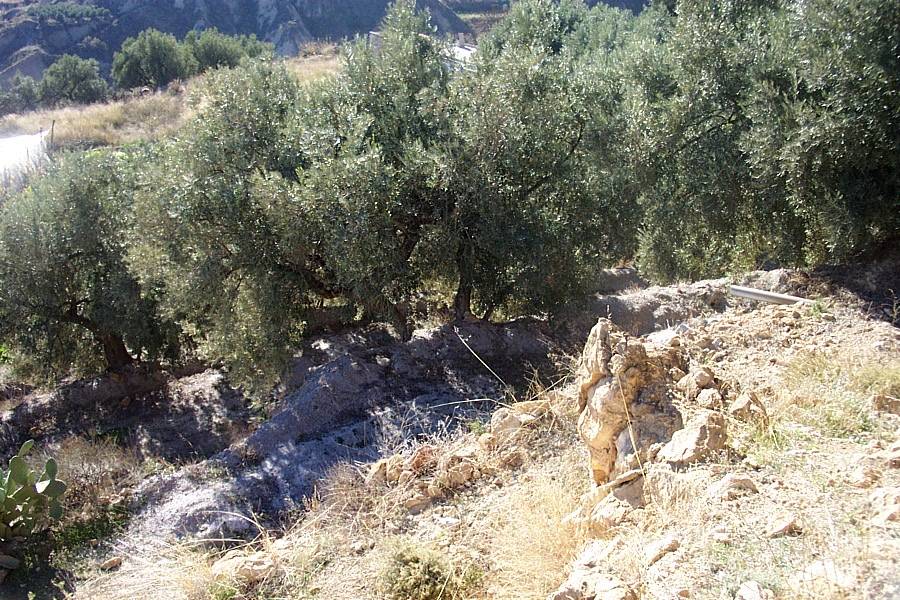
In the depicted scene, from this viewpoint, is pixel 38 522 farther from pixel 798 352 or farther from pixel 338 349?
pixel 798 352

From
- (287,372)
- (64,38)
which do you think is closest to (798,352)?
(287,372)

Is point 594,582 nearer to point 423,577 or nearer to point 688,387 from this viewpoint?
point 423,577

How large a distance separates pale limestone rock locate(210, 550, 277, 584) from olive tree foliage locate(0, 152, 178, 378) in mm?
7490

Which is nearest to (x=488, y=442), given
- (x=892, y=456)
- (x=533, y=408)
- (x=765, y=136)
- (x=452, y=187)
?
(x=533, y=408)

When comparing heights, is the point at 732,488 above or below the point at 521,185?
below

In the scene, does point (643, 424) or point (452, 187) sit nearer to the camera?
point (643, 424)

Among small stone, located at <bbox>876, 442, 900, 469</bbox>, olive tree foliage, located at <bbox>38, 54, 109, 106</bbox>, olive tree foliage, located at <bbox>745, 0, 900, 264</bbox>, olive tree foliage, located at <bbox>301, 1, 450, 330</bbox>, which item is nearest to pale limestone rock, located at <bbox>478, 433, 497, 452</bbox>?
small stone, located at <bbox>876, 442, 900, 469</bbox>

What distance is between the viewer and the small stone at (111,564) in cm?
799

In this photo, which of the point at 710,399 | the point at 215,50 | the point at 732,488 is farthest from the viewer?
the point at 215,50

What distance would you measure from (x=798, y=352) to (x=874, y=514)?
3.85 m

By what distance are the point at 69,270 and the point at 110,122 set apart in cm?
2111

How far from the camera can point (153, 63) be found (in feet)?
136

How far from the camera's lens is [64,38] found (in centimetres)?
6359

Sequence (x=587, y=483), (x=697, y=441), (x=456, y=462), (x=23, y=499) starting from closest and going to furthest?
(x=697, y=441) → (x=587, y=483) → (x=456, y=462) → (x=23, y=499)
